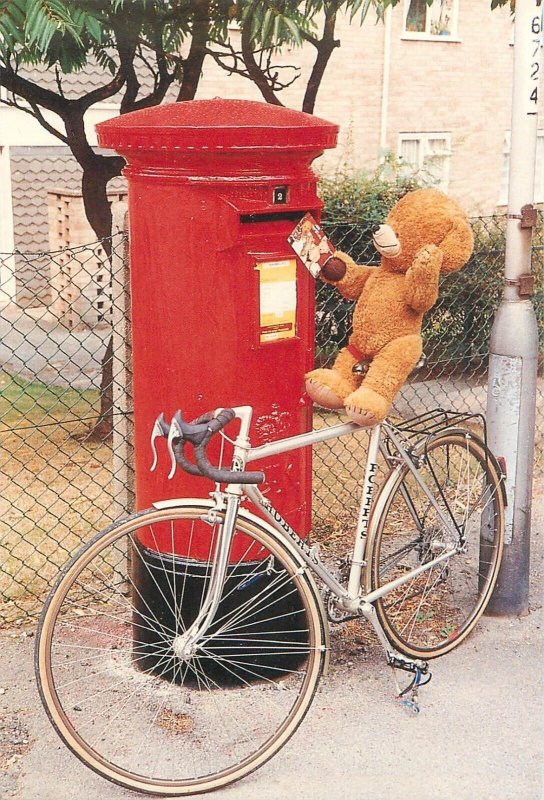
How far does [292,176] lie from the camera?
2871 millimetres

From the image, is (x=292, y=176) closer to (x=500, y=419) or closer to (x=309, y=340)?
(x=309, y=340)

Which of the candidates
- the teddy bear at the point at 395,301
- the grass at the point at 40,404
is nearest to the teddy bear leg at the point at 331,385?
the teddy bear at the point at 395,301

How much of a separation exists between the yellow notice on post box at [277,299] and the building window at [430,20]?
12.7 metres

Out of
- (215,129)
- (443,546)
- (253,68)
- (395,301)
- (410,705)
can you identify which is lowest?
(410,705)

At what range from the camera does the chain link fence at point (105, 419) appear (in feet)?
12.6

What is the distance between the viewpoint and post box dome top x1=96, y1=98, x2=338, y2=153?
2.71m

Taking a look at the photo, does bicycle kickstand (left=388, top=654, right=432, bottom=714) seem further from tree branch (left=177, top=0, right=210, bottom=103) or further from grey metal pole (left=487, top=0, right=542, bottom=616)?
tree branch (left=177, top=0, right=210, bottom=103)

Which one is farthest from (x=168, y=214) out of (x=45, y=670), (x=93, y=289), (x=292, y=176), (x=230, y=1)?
(x=93, y=289)

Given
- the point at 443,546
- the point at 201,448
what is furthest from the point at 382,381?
the point at 443,546

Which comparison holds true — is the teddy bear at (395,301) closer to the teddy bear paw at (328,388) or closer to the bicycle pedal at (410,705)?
the teddy bear paw at (328,388)

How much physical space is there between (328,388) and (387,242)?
1.61ft

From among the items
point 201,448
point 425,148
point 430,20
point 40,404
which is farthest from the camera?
point 425,148

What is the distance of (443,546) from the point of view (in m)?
3.45

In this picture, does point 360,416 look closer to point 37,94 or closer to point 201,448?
point 201,448
